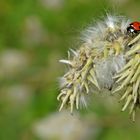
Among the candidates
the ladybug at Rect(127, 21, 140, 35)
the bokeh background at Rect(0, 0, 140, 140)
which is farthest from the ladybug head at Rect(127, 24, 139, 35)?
the bokeh background at Rect(0, 0, 140, 140)

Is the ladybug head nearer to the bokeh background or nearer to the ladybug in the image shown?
the ladybug

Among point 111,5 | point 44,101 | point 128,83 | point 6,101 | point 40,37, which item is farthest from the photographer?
point 40,37

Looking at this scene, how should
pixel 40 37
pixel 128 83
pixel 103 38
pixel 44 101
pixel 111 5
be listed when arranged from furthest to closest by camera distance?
pixel 40 37 < pixel 44 101 < pixel 111 5 < pixel 103 38 < pixel 128 83

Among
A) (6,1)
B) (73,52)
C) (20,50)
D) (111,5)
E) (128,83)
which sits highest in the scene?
(6,1)

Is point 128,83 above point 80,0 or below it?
below

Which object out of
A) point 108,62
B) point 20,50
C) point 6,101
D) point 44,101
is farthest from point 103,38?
point 20,50

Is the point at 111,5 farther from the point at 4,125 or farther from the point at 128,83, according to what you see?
the point at 4,125
